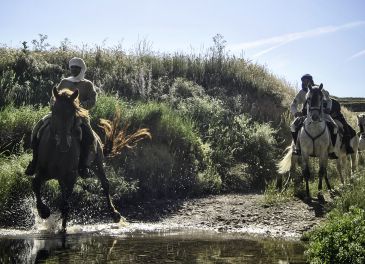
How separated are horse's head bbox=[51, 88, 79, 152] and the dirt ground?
10.2 feet

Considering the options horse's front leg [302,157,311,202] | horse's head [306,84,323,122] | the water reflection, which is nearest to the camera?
the water reflection

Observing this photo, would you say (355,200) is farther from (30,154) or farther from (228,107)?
(228,107)

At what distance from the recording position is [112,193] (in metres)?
12.7

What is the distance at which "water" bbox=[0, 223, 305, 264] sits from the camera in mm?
6961

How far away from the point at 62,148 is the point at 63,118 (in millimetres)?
538

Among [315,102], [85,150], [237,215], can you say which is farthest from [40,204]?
[315,102]

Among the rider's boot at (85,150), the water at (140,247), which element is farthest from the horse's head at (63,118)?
the water at (140,247)

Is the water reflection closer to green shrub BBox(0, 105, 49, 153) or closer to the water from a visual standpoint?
the water

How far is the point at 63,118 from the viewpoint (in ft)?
30.1

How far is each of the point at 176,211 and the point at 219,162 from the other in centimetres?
432

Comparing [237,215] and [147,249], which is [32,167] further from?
[237,215]

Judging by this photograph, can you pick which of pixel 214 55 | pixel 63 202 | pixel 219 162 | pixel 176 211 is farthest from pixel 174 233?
pixel 214 55

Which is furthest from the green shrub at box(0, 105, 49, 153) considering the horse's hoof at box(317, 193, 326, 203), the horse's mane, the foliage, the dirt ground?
the foliage

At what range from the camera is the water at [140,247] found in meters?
6.96
